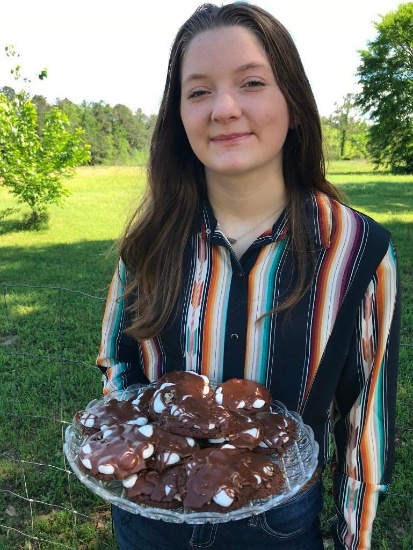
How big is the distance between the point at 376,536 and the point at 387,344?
79.8 inches

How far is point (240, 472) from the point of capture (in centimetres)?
125

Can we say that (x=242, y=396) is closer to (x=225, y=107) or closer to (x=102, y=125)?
(x=225, y=107)

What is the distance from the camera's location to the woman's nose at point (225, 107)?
4.48 feet

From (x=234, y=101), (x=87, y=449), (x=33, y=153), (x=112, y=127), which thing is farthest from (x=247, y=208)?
(x=112, y=127)

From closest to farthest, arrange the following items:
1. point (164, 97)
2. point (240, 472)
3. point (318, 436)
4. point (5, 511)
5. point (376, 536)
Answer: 1. point (240, 472)
2. point (318, 436)
3. point (164, 97)
4. point (376, 536)
5. point (5, 511)

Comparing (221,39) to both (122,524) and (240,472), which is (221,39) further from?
(122,524)

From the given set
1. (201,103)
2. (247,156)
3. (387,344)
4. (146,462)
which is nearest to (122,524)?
(146,462)

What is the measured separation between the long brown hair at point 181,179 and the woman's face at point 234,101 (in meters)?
0.04

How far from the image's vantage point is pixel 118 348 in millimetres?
1780

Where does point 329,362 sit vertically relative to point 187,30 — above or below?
below

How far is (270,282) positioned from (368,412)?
448 mm

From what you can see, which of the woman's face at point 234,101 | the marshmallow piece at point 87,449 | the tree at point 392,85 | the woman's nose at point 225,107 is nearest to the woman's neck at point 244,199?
the woman's face at point 234,101

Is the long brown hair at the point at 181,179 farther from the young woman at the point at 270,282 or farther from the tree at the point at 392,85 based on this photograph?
the tree at the point at 392,85

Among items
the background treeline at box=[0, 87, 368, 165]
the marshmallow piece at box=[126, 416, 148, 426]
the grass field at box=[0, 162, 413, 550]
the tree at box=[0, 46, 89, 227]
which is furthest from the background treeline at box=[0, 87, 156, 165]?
the marshmallow piece at box=[126, 416, 148, 426]
